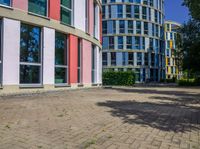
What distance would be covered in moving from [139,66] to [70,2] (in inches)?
1566

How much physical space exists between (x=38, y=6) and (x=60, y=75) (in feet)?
15.0

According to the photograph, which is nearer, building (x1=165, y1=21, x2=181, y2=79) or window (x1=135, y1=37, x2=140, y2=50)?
window (x1=135, y1=37, x2=140, y2=50)

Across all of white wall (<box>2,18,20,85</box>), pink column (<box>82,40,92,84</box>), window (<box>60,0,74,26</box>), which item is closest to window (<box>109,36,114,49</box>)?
pink column (<box>82,40,92,84</box>)

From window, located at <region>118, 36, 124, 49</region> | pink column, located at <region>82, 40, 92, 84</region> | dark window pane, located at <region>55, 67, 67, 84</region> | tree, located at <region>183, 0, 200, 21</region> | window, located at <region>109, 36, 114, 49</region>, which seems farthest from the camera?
window, located at <region>109, 36, 114, 49</region>

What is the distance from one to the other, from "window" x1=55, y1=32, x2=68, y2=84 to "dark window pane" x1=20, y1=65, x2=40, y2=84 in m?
1.81

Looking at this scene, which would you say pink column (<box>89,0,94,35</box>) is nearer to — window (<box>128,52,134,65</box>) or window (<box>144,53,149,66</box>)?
window (<box>128,52,134,65</box>)

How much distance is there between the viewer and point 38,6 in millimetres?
15719

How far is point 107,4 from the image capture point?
57812mm

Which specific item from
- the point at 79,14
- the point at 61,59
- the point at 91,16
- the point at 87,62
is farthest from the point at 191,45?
the point at 61,59

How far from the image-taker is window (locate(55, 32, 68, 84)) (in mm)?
17234

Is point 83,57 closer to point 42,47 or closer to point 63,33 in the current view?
point 63,33

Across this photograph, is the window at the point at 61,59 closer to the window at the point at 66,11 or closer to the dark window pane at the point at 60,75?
the dark window pane at the point at 60,75

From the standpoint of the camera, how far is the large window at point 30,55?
14.6m

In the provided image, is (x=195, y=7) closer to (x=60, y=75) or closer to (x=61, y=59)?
(x=61, y=59)
